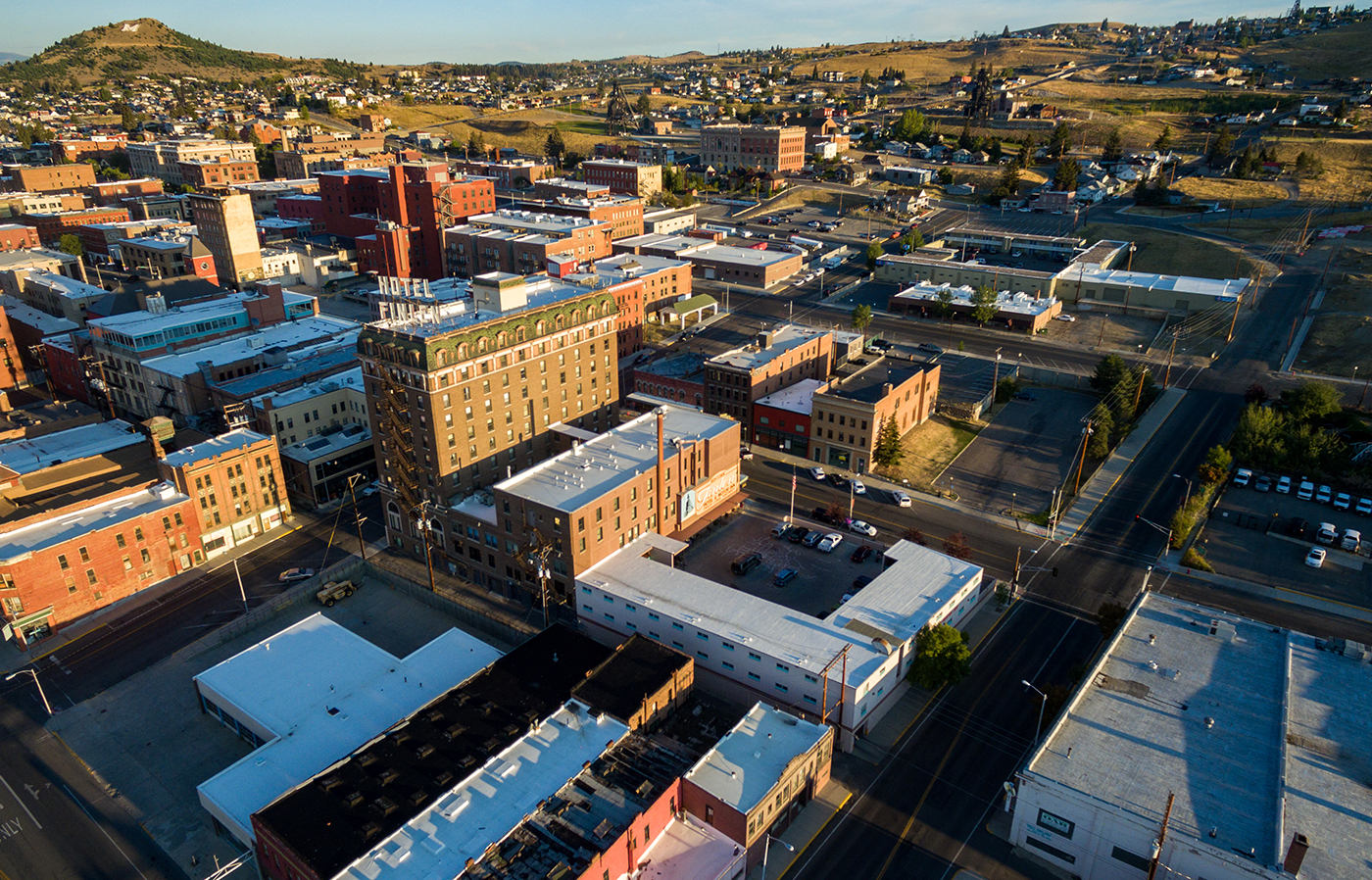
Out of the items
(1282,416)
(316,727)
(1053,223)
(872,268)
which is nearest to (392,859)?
(316,727)

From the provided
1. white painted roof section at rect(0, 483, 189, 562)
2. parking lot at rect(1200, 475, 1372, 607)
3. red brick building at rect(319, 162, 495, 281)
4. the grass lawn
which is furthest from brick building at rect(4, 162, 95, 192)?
parking lot at rect(1200, 475, 1372, 607)

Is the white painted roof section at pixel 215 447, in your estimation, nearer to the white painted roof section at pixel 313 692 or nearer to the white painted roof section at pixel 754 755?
the white painted roof section at pixel 313 692

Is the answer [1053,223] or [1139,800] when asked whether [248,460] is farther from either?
[1053,223]

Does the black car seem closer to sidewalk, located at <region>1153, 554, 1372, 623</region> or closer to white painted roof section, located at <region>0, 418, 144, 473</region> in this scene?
sidewalk, located at <region>1153, 554, 1372, 623</region>

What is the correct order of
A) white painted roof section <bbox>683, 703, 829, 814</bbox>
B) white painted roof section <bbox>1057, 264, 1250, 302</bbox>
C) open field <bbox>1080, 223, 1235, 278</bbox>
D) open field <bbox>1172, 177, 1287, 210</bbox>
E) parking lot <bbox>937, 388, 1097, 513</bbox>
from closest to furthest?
white painted roof section <bbox>683, 703, 829, 814</bbox>, parking lot <bbox>937, 388, 1097, 513</bbox>, white painted roof section <bbox>1057, 264, 1250, 302</bbox>, open field <bbox>1080, 223, 1235, 278</bbox>, open field <bbox>1172, 177, 1287, 210</bbox>

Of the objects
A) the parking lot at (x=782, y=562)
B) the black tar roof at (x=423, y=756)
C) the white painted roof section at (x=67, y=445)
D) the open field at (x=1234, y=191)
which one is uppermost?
the open field at (x=1234, y=191)

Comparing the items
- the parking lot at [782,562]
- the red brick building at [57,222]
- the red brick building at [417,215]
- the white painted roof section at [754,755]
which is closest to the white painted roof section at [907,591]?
the parking lot at [782,562]
